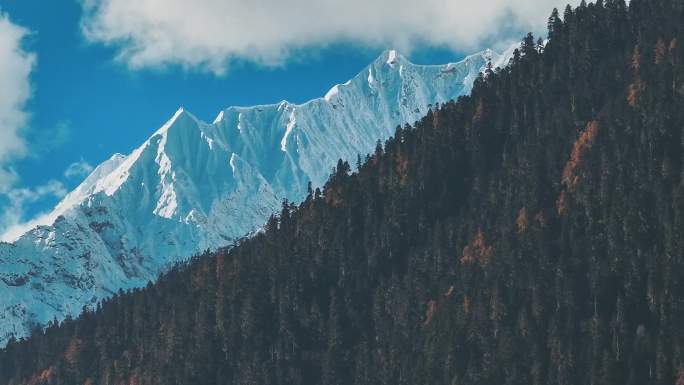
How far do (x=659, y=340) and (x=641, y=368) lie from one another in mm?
5512

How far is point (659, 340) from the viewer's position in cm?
19962

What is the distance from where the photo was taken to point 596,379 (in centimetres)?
19950

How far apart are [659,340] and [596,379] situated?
11.9 m

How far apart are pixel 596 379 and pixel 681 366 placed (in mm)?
14113

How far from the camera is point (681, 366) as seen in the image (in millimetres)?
192125

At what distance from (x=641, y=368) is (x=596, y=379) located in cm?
730

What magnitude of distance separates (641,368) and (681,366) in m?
7.90

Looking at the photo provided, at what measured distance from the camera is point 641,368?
198m
